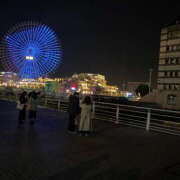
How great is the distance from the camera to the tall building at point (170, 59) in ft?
170

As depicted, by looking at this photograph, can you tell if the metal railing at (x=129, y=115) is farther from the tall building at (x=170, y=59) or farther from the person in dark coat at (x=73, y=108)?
the tall building at (x=170, y=59)

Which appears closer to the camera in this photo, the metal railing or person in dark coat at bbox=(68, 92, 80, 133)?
person in dark coat at bbox=(68, 92, 80, 133)

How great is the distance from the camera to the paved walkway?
4.44 m

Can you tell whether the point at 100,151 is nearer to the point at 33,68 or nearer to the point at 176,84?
the point at 33,68

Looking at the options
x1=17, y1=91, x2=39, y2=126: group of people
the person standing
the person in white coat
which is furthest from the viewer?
the person standing

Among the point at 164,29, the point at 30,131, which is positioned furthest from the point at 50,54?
the point at 164,29

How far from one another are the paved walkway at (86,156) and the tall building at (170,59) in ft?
156

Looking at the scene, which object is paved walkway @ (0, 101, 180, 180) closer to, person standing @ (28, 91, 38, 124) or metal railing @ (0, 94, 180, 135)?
metal railing @ (0, 94, 180, 135)

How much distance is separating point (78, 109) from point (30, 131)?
2.24 metres

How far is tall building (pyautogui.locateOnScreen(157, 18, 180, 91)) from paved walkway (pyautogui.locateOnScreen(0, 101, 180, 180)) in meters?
47.5

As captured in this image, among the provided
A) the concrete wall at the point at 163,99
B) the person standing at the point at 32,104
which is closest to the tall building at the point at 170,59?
the concrete wall at the point at 163,99

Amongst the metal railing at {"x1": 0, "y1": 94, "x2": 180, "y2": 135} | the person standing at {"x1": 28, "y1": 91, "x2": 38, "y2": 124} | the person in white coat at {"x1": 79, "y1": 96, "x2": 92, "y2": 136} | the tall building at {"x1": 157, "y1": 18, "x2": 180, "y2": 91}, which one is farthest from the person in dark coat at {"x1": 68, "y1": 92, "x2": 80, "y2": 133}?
the tall building at {"x1": 157, "y1": 18, "x2": 180, "y2": 91}

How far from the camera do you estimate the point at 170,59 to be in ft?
174

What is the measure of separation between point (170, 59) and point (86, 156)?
5325cm
